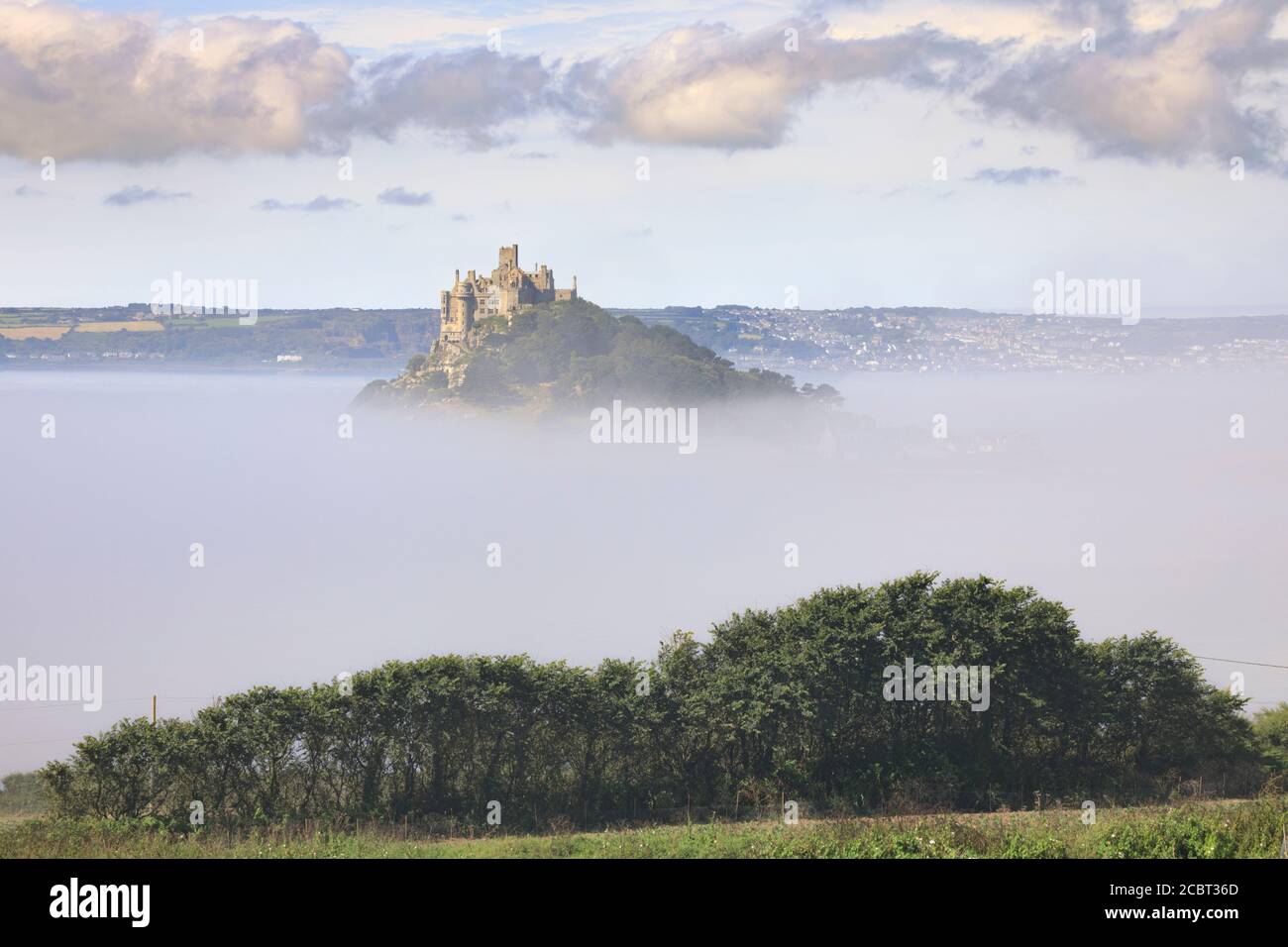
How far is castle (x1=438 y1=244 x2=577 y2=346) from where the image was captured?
154375 millimetres

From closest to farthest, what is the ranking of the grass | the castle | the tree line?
the grass, the tree line, the castle

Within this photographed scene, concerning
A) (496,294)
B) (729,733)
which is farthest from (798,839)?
(496,294)

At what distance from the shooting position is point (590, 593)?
486ft

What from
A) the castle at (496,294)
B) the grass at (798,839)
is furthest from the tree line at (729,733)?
the castle at (496,294)

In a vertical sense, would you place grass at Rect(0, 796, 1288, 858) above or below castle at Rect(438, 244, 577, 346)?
below

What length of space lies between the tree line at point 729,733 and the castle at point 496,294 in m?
128

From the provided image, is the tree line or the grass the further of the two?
the tree line

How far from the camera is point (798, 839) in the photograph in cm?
1856

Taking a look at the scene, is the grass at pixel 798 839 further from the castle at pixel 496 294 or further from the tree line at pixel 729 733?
the castle at pixel 496 294

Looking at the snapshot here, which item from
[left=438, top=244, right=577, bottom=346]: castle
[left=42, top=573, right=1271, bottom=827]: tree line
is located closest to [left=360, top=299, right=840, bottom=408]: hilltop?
[left=438, top=244, right=577, bottom=346]: castle

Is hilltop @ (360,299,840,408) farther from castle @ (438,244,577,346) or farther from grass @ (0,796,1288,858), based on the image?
grass @ (0,796,1288,858)

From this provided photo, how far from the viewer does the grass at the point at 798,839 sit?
17.2 m

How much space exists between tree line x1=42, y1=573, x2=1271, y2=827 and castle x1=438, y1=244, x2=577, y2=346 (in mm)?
128305

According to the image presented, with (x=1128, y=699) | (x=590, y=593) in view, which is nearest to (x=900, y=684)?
(x=1128, y=699)
